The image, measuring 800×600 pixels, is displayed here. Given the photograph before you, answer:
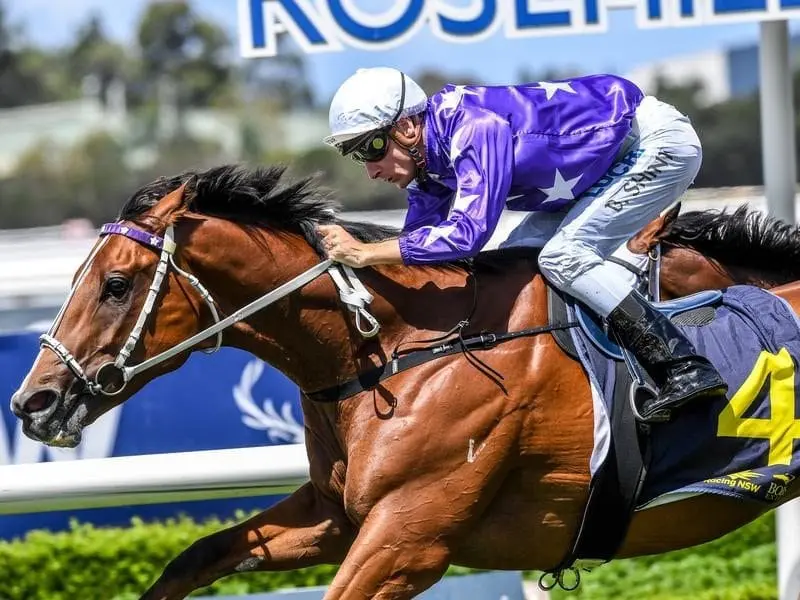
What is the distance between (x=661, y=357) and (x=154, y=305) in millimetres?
1275

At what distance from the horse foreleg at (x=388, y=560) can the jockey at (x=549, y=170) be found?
64 cm

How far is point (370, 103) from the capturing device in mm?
3400

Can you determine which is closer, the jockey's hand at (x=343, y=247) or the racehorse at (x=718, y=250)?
the jockey's hand at (x=343, y=247)

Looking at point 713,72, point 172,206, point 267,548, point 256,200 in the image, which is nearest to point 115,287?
point 172,206

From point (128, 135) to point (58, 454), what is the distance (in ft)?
→ 108

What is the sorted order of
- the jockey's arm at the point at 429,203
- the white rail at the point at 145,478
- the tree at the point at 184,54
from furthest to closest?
the tree at the point at 184,54 → the white rail at the point at 145,478 → the jockey's arm at the point at 429,203

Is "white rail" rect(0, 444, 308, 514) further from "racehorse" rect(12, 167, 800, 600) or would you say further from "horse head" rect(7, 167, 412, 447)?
"horse head" rect(7, 167, 412, 447)

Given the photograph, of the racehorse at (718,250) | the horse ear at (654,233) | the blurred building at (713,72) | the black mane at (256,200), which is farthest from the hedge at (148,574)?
the blurred building at (713,72)

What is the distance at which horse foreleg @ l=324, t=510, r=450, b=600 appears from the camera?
3316 millimetres

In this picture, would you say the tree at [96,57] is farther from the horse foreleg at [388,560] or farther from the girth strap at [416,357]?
the horse foreleg at [388,560]

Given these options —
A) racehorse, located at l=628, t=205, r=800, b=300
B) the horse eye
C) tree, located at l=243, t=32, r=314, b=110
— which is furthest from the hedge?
tree, located at l=243, t=32, r=314, b=110

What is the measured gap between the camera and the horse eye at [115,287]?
11.0ft

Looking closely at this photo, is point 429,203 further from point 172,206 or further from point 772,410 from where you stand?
point 772,410

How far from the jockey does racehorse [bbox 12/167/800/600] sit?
159 mm
